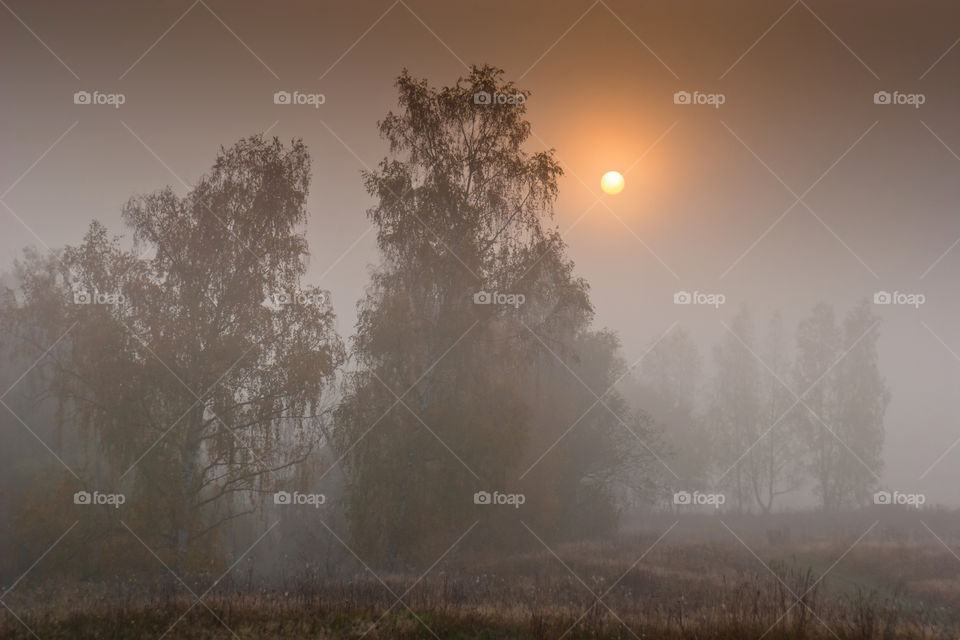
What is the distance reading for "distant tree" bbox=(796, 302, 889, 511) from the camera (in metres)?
41.9

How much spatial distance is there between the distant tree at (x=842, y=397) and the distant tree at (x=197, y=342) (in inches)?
1657

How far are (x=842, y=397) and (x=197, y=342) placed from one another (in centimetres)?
4802

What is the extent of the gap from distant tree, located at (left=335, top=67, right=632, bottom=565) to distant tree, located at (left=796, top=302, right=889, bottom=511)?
35.0 metres

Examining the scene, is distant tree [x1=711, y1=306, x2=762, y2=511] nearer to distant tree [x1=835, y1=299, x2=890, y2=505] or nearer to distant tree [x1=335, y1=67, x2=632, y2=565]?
distant tree [x1=835, y1=299, x2=890, y2=505]

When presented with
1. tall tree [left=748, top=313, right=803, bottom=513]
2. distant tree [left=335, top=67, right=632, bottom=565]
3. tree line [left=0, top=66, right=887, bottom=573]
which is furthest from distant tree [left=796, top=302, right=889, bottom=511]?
distant tree [left=335, top=67, right=632, bottom=565]

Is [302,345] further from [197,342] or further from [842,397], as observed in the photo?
[842,397]

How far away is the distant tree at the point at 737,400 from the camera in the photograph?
44.1 meters

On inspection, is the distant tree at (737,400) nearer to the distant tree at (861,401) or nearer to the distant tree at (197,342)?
the distant tree at (861,401)

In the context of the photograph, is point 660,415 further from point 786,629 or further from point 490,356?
point 786,629

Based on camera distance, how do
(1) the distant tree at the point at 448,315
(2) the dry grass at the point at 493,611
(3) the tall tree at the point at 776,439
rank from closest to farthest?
(2) the dry grass at the point at 493,611 < (1) the distant tree at the point at 448,315 < (3) the tall tree at the point at 776,439

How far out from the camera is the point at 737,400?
44906 mm

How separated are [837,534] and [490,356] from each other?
22.6m

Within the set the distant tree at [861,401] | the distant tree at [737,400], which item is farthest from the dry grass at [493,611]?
the distant tree at [861,401]

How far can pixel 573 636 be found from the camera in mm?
8195
